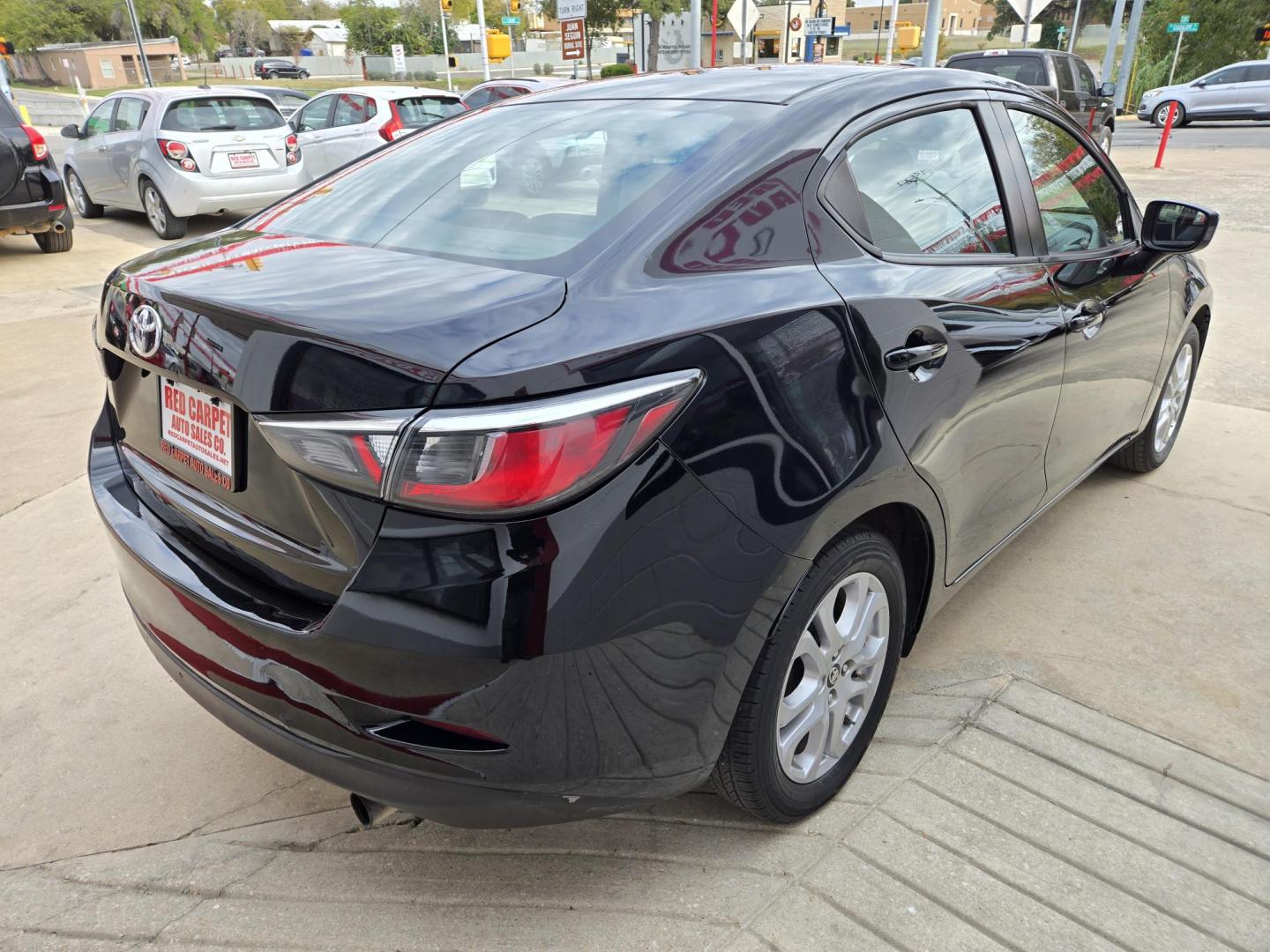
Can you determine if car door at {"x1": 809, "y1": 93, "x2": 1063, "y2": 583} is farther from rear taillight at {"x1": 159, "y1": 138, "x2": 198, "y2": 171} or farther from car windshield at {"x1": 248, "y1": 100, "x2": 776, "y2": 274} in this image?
rear taillight at {"x1": 159, "y1": 138, "x2": 198, "y2": 171}

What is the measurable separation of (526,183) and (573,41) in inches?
1192

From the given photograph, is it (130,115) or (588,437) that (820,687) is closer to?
(588,437)

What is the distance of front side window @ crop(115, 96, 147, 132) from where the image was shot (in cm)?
1050

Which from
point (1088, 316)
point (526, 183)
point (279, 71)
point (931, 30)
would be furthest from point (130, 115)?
point (279, 71)

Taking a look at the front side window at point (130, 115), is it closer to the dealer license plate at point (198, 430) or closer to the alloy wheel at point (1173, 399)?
the dealer license plate at point (198, 430)

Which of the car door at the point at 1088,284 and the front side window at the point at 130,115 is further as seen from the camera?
the front side window at the point at 130,115

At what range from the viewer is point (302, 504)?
164 centimetres

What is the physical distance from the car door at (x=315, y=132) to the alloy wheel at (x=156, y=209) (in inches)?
72.0

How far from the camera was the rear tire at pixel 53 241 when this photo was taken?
966 cm

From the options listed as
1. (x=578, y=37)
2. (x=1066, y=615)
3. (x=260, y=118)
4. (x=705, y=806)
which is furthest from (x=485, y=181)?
(x=578, y=37)

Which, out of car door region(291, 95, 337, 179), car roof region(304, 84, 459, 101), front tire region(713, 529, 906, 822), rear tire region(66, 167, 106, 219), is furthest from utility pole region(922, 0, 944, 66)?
front tire region(713, 529, 906, 822)

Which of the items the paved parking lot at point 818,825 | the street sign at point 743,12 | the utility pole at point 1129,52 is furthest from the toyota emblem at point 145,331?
the utility pole at point 1129,52

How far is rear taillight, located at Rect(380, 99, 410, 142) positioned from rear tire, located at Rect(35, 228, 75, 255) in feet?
12.5

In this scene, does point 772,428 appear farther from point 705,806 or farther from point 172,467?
point 172,467
